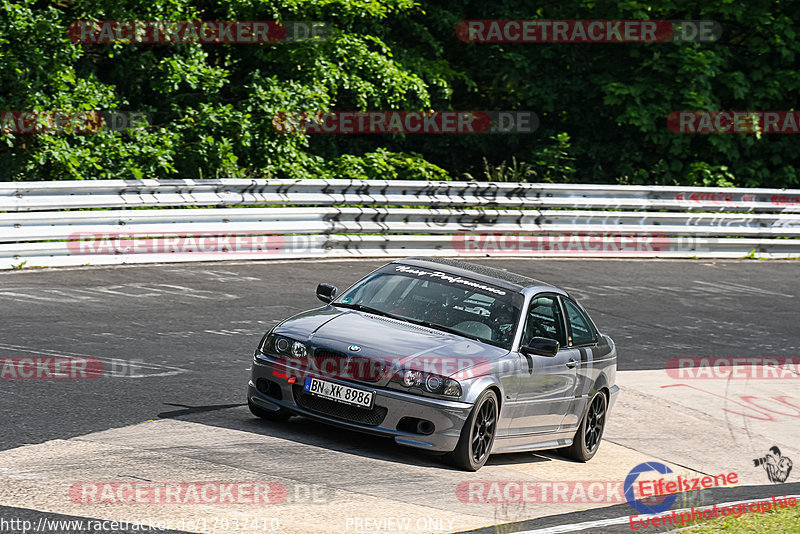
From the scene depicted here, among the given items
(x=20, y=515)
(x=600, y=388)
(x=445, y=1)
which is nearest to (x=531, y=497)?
(x=600, y=388)

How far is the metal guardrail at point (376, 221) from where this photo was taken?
15.2 metres

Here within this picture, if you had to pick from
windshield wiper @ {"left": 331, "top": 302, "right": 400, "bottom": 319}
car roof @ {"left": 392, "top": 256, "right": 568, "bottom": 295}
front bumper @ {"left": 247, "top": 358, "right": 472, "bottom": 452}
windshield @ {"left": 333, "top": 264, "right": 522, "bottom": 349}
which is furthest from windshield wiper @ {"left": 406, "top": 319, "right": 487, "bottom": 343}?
front bumper @ {"left": 247, "top": 358, "right": 472, "bottom": 452}

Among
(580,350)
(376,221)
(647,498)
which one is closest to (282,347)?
(580,350)

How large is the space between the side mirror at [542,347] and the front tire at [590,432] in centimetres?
129

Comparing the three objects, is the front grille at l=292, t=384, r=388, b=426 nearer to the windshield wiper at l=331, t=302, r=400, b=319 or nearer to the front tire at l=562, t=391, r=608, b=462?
the windshield wiper at l=331, t=302, r=400, b=319

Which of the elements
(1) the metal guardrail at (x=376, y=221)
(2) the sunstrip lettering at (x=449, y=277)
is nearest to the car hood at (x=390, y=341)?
(2) the sunstrip lettering at (x=449, y=277)

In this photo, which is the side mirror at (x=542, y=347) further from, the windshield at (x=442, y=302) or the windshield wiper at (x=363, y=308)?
the windshield wiper at (x=363, y=308)

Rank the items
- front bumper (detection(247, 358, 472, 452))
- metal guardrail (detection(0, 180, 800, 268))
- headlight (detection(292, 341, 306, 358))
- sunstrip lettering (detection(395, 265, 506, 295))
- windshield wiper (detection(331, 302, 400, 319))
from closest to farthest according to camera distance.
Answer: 1. front bumper (detection(247, 358, 472, 452))
2. headlight (detection(292, 341, 306, 358))
3. windshield wiper (detection(331, 302, 400, 319))
4. sunstrip lettering (detection(395, 265, 506, 295))
5. metal guardrail (detection(0, 180, 800, 268))

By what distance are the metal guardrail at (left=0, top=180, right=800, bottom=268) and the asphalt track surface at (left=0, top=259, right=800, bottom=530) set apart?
461 mm

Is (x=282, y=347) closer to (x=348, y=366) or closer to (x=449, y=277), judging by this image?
(x=348, y=366)

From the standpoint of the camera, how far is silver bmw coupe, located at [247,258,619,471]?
8.03 m

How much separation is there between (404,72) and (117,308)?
11.8m

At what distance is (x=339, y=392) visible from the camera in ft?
26.6

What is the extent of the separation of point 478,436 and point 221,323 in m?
4.98
